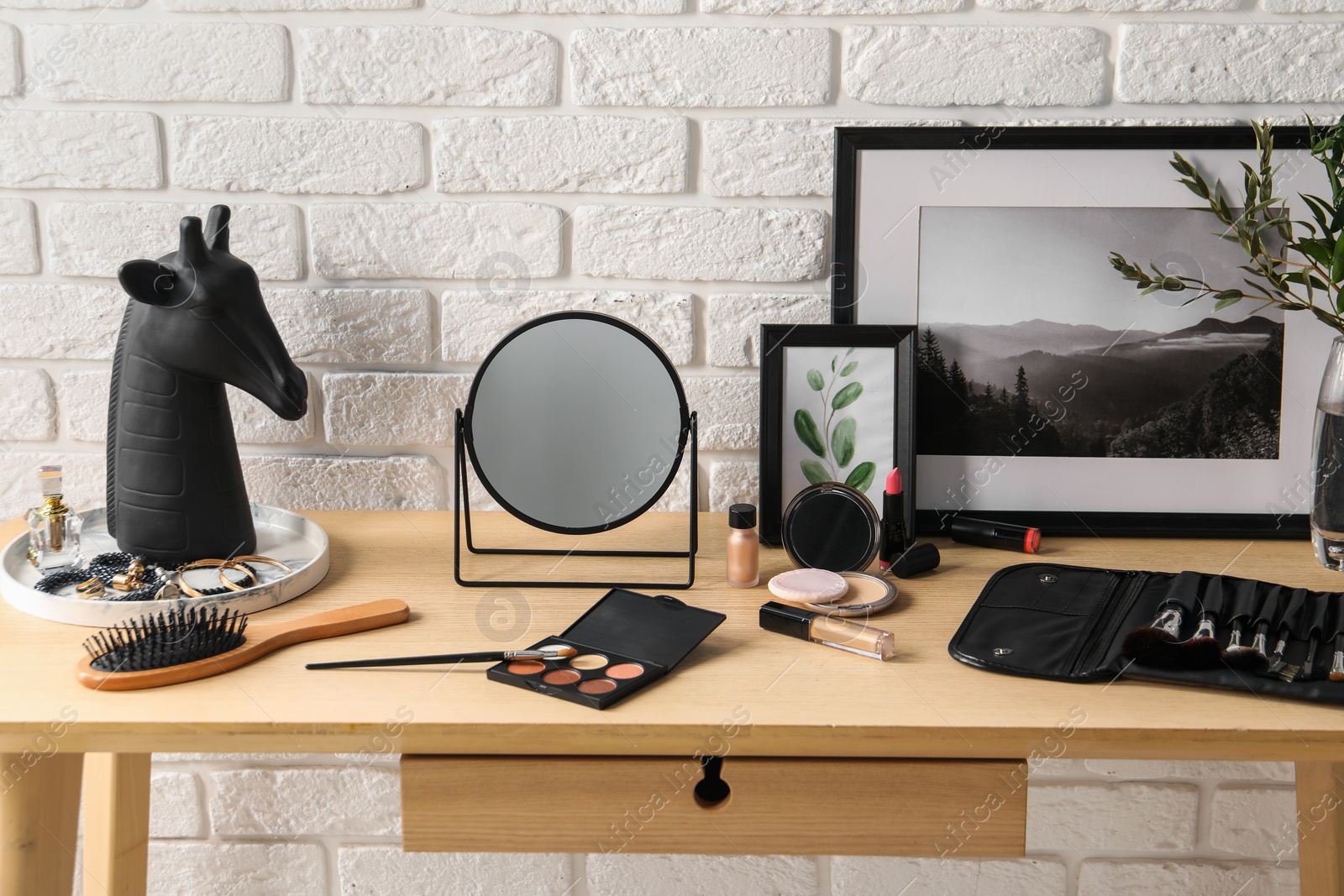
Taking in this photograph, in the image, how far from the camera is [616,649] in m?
0.81

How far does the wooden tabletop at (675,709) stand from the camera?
27.3 inches

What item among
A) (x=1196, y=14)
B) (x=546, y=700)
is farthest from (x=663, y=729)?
(x=1196, y=14)

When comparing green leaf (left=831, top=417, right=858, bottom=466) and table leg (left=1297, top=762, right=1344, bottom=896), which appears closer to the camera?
table leg (left=1297, top=762, right=1344, bottom=896)

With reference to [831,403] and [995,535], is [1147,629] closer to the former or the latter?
[995,535]

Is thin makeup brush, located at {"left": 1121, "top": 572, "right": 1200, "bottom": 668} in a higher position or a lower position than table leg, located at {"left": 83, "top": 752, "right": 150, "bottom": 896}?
higher

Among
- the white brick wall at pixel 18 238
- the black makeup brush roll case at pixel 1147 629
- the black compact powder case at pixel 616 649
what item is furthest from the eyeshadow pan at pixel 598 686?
the white brick wall at pixel 18 238

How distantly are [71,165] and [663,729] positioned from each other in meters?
0.96

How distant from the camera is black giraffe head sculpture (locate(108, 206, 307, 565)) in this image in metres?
0.91

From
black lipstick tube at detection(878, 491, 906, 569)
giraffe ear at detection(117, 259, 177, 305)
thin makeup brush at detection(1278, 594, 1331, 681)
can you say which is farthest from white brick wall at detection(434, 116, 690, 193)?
thin makeup brush at detection(1278, 594, 1331, 681)

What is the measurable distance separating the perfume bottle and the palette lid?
0.52m

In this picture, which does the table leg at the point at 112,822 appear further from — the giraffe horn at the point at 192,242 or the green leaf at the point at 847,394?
the green leaf at the point at 847,394

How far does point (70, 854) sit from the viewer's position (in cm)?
89

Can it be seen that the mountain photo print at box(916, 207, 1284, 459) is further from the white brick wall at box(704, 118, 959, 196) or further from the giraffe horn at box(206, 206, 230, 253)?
the giraffe horn at box(206, 206, 230, 253)

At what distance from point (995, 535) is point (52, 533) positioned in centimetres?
96
